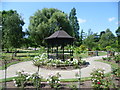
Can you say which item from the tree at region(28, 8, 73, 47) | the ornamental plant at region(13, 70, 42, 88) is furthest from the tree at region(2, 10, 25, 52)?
the ornamental plant at region(13, 70, 42, 88)

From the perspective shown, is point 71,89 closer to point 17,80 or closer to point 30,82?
point 30,82

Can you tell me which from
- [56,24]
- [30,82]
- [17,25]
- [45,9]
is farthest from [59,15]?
[30,82]

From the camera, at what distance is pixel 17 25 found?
16.6m

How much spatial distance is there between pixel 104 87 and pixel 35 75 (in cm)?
240

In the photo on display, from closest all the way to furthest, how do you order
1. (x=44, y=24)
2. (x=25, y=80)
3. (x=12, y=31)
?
(x=25, y=80) < (x=12, y=31) < (x=44, y=24)

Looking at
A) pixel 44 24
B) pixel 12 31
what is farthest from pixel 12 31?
pixel 44 24

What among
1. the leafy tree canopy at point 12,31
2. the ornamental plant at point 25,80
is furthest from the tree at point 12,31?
the ornamental plant at point 25,80

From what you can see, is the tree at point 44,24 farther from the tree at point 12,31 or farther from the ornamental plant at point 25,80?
the ornamental plant at point 25,80

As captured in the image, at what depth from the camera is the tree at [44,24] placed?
19.8 metres

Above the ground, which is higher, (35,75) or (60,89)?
(35,75)

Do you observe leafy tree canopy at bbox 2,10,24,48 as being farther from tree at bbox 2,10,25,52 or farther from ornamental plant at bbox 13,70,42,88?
ornamental plant at bbox 13,70,42,88

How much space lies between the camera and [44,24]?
19.9m

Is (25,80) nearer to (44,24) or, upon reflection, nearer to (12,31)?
(12,31)

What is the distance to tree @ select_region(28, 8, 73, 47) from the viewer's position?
19797 millimetres
